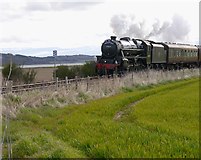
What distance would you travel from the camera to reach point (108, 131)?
1173cm

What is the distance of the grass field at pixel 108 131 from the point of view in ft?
30.9

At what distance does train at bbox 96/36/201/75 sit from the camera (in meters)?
28.8

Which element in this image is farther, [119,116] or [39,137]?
[119,116]

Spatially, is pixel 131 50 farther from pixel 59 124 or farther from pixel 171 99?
pixel 59 124

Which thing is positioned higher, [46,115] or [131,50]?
[131,50]

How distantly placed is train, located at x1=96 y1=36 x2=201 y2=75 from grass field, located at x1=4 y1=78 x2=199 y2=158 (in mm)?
10982

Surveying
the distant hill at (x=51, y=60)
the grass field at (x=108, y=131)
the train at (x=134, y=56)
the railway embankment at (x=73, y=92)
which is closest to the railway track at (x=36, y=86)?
the railway embankment at (x=73, y=92)

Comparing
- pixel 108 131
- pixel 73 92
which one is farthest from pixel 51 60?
pixel 108 131

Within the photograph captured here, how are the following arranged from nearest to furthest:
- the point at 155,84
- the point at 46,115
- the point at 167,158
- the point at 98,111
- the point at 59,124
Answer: the point at 167,158
the point at 59,124
the point at 46,115
the point at 98,111
the point at 155,84

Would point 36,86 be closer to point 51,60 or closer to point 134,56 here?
point 134,56

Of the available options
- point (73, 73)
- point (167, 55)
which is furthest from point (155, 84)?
point (167, 55)

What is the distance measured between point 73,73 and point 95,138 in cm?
1891

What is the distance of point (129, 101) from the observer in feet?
64.2

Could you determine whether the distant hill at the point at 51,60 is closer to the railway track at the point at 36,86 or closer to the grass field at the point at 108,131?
the railway track at the point at 36,86
